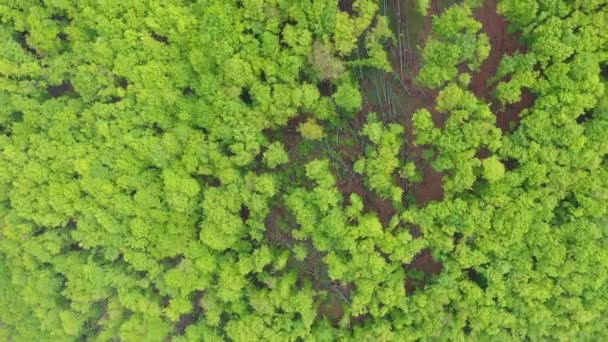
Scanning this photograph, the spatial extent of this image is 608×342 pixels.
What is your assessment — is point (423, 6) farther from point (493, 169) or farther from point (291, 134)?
point (291, 134)

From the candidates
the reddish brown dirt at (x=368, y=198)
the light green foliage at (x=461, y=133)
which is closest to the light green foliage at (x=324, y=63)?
the light green foliage at (x=461, y=133)

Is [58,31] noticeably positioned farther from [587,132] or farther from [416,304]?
[587,132]

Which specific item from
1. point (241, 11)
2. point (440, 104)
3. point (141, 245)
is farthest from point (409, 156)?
point (141, 245)

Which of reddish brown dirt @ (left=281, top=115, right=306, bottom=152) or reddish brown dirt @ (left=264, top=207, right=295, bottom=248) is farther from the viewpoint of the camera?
reddish brown dirt @ (left=264, top=207, right=295, bottom=248)

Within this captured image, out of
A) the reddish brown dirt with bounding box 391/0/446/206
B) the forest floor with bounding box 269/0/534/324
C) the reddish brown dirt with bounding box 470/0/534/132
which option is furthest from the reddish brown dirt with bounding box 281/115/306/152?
the reddish brown dirt with bounding box 470/0/534/132

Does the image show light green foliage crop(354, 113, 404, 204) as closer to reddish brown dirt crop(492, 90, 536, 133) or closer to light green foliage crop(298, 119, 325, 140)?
light green foliage crop(298, 119, 325, 140)

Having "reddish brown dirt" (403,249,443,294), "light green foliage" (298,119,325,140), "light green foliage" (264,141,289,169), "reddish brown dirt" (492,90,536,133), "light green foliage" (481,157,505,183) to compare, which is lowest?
"reddish brown dirt" (403,249,443,294)

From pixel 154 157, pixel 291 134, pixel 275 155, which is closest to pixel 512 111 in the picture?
pixel 291 134
